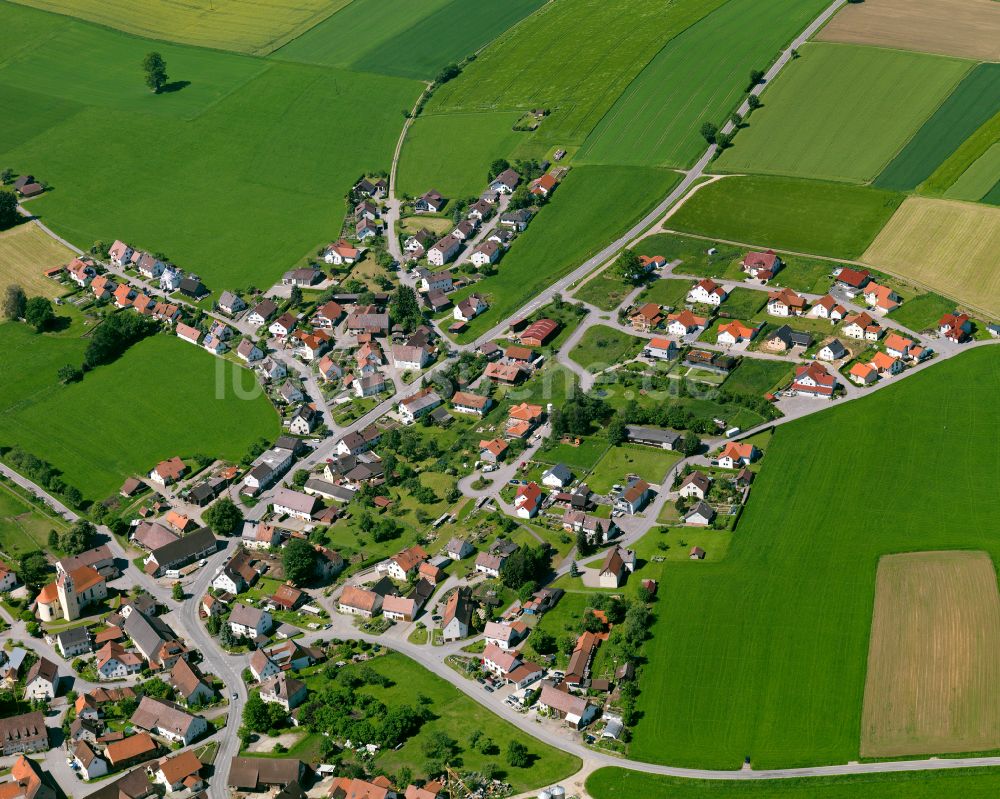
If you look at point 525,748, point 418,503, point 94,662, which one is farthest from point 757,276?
point 94,662

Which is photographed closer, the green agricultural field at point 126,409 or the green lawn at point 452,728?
the green lawn at point 452,728

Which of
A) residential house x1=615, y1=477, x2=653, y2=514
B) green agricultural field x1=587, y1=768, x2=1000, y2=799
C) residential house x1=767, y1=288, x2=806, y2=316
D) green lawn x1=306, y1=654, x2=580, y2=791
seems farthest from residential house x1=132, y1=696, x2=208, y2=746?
residential house x1=767, y1=288, x2=806, y2=316

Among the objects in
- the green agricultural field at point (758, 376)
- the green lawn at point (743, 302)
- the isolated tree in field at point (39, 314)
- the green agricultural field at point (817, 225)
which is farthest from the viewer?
the green agricultural field at point (817, 225)

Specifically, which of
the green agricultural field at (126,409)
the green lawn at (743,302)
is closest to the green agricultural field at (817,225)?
the green lawn at (743,302)

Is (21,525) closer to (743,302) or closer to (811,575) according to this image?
(811,575)

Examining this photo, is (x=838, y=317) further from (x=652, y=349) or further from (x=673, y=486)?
(x=673, y=486)

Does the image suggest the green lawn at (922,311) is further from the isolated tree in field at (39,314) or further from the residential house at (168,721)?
the isolated tree in field at (39,314)

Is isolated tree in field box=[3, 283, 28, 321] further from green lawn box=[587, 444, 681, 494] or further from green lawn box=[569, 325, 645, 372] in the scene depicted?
green lawn box=[587, 444, 681, 494]
